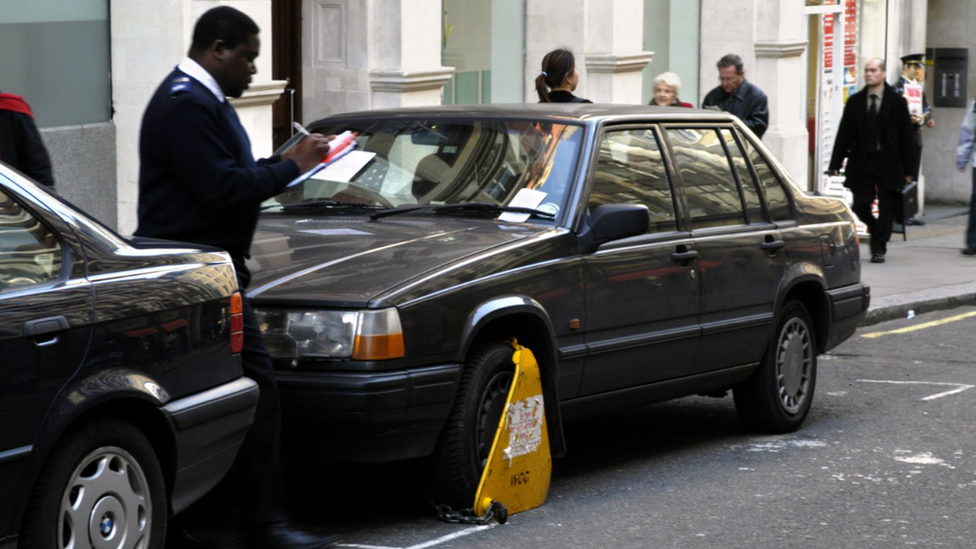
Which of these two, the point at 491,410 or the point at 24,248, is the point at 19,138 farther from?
the point at 24,248

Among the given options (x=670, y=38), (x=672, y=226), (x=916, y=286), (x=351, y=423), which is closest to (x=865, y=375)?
(x=672, y=226)

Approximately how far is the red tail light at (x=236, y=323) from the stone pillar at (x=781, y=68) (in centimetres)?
1484

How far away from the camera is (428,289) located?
5609 millimetres

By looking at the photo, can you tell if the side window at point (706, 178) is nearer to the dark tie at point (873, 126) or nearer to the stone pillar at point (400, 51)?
the stone pillar at point (400, 51)

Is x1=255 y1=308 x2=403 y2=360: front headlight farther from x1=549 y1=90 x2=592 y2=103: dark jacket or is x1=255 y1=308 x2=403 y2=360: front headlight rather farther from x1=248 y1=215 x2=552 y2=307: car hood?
x1=549 y1=90 x2=592 y2=103: dark jacket

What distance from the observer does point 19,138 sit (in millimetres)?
7566

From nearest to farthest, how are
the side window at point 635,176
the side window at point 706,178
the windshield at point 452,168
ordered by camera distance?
the windshield at point 452,168 < the side window at point 635,176 < the side window at point 706,178

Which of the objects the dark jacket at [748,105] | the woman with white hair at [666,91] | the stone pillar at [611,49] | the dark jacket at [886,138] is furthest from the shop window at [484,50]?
the woman with white hair at [666,91]

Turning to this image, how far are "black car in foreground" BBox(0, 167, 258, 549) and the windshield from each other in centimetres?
180

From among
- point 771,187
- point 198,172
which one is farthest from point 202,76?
point 771,187

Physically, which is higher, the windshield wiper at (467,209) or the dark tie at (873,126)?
the dark tie at (873,126)

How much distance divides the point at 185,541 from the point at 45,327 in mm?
1699

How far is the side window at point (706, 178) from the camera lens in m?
7.30

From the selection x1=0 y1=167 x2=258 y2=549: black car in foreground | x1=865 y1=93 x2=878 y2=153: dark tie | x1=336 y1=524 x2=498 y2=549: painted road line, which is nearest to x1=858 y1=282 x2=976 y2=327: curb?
x1=865 y1=93 x2=878 y2=153: dark tie
